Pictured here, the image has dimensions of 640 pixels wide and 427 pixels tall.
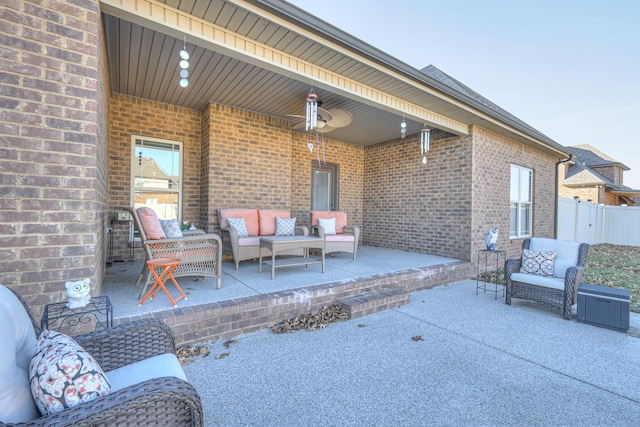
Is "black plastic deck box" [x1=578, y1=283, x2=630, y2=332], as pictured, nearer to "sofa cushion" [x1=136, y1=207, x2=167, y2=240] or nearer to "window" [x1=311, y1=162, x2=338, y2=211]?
"sofa cushion" [x1=136, y1=207, x2=167, y2=240]

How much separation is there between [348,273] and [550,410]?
2.89 m

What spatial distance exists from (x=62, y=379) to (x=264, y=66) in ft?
11.7

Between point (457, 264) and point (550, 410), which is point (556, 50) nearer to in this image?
point (457, 264)

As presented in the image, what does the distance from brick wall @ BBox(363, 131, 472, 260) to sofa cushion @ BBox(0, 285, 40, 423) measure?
6.40 m

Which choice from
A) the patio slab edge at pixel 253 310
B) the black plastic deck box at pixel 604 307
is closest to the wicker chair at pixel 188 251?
the patio slab edge at pixel 253 310

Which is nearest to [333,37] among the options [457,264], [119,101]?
[119,101]

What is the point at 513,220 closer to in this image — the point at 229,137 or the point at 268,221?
the point at 268,221

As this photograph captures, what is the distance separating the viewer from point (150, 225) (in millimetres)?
3424

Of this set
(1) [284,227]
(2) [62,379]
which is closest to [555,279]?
(1) [284,227]

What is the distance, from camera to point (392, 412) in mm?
1837

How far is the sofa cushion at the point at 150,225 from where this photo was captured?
340 cm

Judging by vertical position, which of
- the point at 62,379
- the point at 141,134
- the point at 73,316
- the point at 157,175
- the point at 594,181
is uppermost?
the point at 594,181

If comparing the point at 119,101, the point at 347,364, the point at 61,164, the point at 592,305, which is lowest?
the point at 347,364

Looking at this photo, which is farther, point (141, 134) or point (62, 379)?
point (141, 134)
